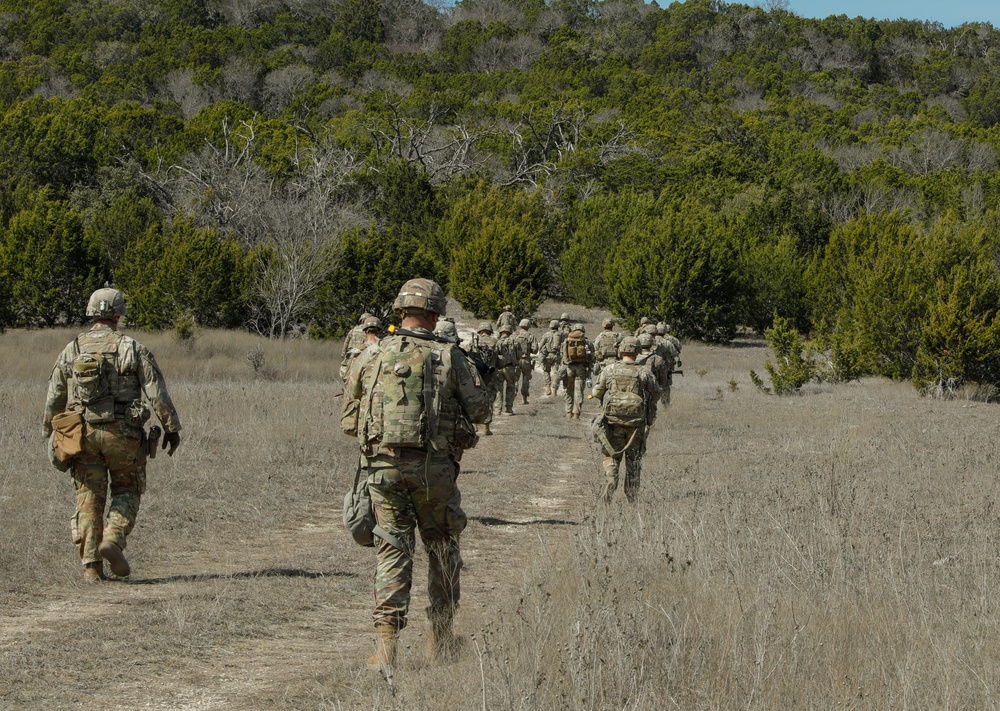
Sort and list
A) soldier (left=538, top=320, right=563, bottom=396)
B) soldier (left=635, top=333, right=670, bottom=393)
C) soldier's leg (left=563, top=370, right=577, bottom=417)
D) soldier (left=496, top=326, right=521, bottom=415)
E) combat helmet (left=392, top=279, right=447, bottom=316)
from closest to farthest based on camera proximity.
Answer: combat helmet (left=392, top=279, right=447, bottom=316), soldier (left=635, top=333, right=670, bottom=393), soldier (left=496, top=326, right=521, bottom=415), soldier's leg (left=563, top=370, right=577, bottom=417), soldier (left=538, top=320, right=563, bottom=396)

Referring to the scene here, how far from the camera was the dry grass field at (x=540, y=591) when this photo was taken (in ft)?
15.0

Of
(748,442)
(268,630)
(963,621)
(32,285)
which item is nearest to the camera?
(963,621)

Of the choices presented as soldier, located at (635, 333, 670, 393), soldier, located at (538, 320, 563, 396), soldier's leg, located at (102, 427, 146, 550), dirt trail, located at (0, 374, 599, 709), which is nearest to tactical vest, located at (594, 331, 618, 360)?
soldier, located at (635, 333, 670, 393)

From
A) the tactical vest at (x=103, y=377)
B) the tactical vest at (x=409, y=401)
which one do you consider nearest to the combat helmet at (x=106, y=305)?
the tactical vest at (x=103, y=377)

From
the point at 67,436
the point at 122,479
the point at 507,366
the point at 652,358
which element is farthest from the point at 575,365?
the point at 67,436

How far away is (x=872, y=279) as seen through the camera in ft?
86.5

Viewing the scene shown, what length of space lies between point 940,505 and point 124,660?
7.11 metres

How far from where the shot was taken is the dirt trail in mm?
4953

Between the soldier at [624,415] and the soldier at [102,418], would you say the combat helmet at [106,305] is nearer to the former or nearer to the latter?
the soldier at [102,418]

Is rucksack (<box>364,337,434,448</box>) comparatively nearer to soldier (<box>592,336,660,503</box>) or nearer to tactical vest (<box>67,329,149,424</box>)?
tactical vest (<box>67,329,149,424</box>)

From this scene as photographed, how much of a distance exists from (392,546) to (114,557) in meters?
2.46

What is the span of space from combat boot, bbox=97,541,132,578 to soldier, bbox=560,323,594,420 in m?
12.5

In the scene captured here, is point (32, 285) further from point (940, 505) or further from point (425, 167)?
point (940, 505)

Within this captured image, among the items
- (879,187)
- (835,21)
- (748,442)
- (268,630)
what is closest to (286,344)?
(748,442)
